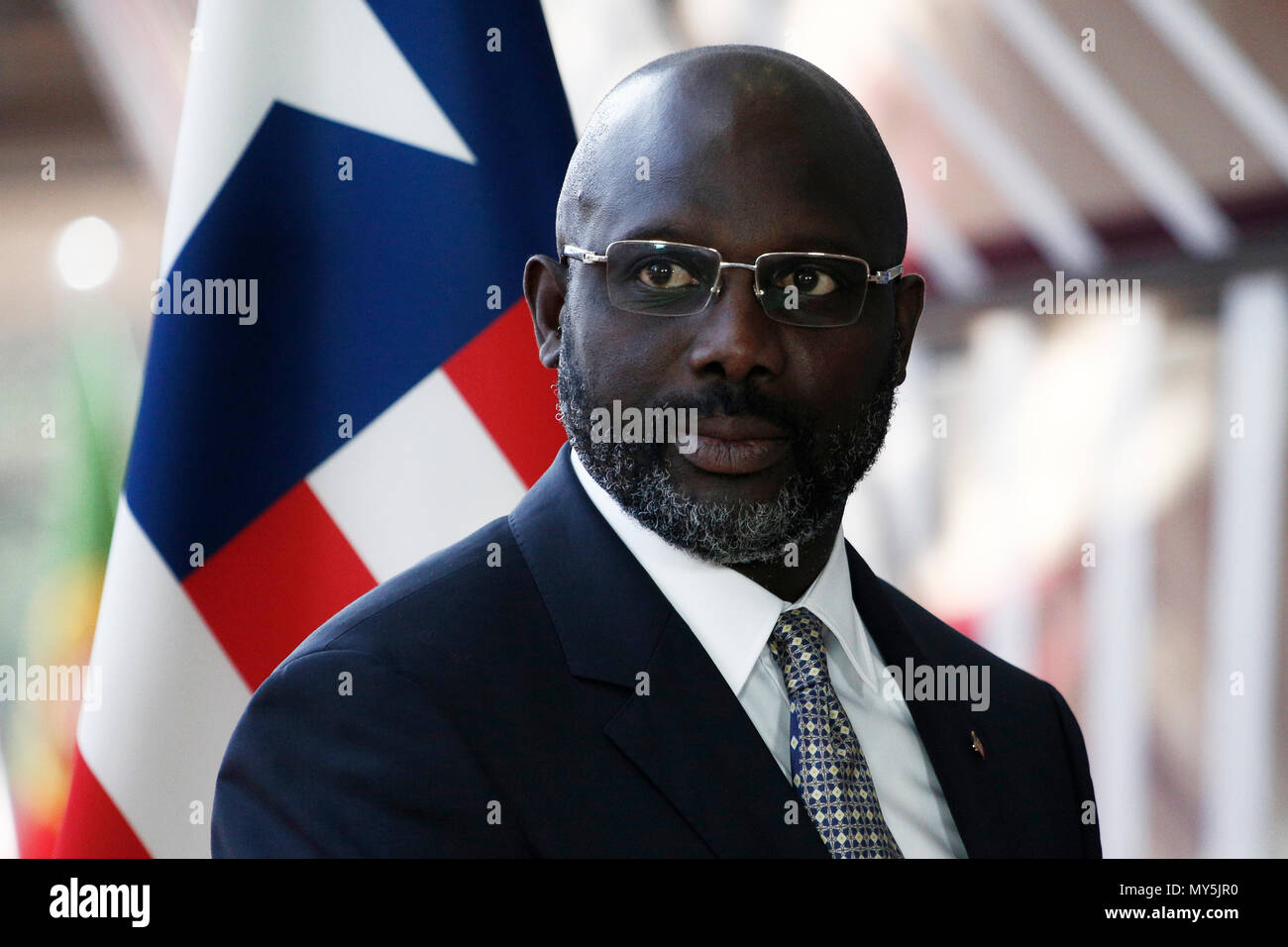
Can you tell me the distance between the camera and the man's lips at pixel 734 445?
5.17 ft

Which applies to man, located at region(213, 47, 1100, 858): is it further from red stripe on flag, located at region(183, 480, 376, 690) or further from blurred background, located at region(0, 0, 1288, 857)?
blurred background, located at region(0, 0, 1288, 857)

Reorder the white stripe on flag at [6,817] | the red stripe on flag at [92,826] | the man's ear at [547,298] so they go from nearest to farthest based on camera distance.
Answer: the man's ear at [547,298] → the red stripe on flag at [92,826] → the white stripe on flag at [6,817]

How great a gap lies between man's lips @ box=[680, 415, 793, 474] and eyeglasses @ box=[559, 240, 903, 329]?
0.13 m

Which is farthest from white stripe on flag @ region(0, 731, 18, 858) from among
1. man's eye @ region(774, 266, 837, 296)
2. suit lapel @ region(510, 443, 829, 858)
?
man's eye @ region(774, 266, 837, 296)

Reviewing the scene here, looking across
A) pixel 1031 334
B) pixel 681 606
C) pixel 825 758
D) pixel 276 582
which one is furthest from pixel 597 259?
pixel 1031 334

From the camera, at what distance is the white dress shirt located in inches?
62.6

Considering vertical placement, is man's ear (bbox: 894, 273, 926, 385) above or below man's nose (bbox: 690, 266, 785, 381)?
above

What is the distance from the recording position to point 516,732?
1.47m

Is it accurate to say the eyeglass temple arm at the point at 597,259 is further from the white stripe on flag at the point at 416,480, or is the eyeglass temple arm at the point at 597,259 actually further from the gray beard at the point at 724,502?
the white stripe on flag at the point at 416,480

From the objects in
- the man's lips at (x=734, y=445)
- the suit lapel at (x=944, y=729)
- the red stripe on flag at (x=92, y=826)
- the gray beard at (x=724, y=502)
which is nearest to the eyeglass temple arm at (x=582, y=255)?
the gray beard at (x=724, y=502)

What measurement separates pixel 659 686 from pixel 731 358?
376 mm

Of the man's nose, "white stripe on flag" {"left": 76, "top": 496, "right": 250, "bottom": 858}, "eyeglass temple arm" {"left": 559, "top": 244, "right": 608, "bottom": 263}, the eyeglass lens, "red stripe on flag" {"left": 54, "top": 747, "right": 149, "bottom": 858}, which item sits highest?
"eyeglass temple arm" {"left": 559, "top": 244, "right": 608, "bottom": 263}

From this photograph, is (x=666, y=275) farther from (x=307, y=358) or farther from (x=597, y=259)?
(x=307, y=358)
